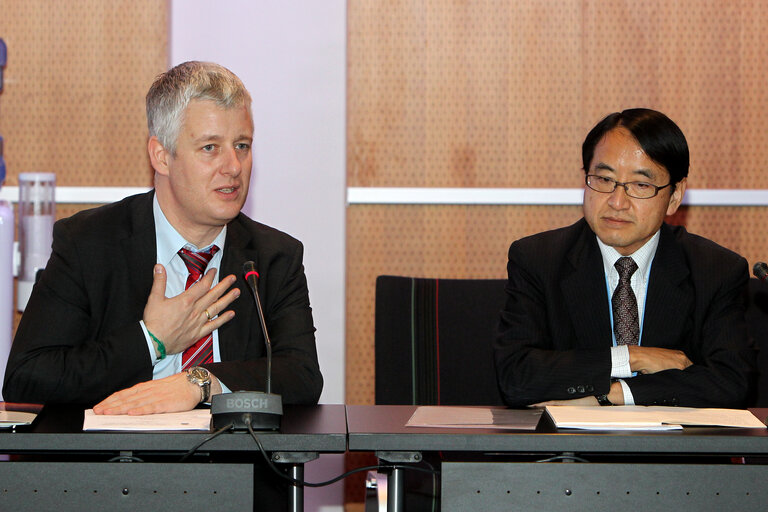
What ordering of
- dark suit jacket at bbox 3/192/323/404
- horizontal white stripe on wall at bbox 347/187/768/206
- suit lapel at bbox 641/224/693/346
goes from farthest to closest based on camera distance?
horizontal white stripe on wall at bbox 347/187/768/206 < suit lapel at bbox 641/224/693/346 < dark suit jacket at bbox 3/192/323/404

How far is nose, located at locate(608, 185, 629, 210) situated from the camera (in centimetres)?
250

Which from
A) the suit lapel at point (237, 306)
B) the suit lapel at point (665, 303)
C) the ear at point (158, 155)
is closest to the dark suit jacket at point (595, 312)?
the suit lapel at point (665, 303)

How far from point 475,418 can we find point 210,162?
3.25 ft

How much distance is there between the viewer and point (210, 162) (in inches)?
93.7

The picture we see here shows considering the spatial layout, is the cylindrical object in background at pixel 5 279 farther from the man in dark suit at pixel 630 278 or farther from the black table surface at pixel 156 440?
the man in dark suit at pixel 630 278

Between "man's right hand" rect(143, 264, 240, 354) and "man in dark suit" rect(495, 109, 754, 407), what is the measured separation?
73 cm

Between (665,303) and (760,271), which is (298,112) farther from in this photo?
(760,271)

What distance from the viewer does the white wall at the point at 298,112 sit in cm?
332

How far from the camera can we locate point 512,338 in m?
2.47

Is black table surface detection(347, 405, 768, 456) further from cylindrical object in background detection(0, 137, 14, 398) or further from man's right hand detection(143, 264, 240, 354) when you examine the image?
cylindrical object in background detection(0, 137, 14, 398)

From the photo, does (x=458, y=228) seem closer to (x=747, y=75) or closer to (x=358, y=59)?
(x=358, y=59)

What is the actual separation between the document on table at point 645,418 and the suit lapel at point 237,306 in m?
0.84

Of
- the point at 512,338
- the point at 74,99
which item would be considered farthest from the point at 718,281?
the point at 74,99

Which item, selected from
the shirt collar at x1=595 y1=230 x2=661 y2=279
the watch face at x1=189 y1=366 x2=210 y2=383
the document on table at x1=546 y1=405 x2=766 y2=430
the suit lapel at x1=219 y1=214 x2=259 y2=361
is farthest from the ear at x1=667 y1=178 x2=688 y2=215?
the watch face at x1=189 y1=366 x2=210 y2=383
